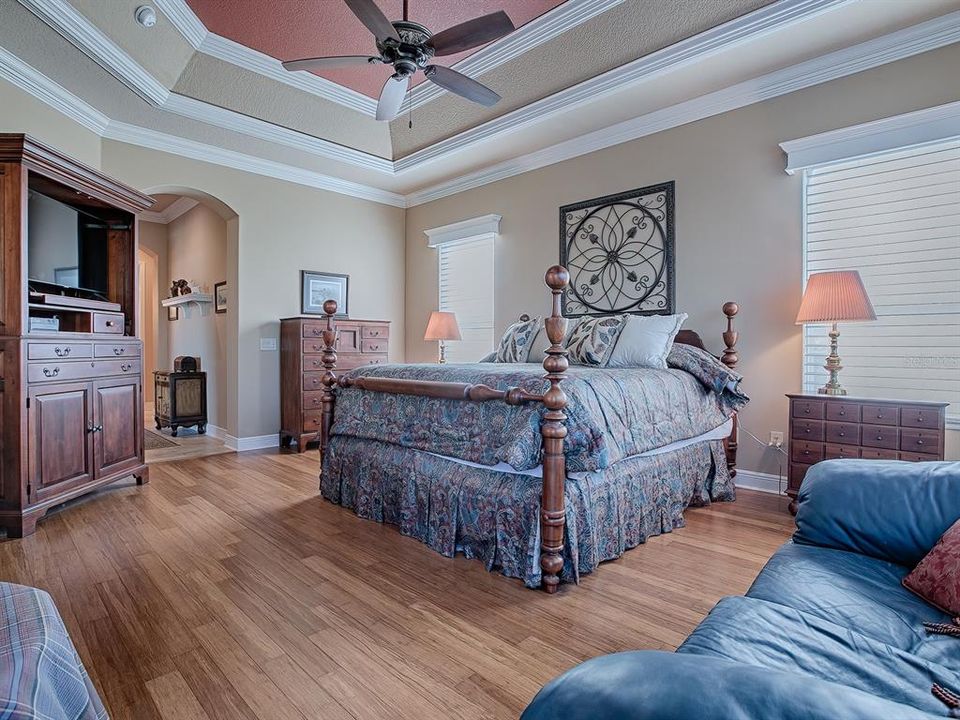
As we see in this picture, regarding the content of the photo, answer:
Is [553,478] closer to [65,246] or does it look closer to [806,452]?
[806,452]

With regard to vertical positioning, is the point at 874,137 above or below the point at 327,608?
above

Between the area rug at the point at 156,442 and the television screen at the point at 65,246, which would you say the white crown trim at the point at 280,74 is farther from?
the area rug at the point at 156,442

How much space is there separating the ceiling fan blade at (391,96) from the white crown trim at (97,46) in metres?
1.78

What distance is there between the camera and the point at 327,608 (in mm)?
2008

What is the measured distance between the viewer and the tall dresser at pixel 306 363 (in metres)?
5.02

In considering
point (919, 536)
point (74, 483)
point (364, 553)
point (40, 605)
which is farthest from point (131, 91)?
point (919, 536)

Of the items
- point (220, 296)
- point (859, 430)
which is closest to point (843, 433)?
point (859, 430)

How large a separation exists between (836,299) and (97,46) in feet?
15.7

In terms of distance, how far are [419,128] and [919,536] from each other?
483 centimetres

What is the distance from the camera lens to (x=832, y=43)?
10.2 ft

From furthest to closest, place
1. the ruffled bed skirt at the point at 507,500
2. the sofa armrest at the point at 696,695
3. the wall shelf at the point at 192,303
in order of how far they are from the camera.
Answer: the wall shelf at the point at 192,303
the ruffled bed skirt at the point at 507,500
the sofa armrest at the point at 696,695

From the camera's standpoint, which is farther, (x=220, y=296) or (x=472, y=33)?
(x=220, y=296)

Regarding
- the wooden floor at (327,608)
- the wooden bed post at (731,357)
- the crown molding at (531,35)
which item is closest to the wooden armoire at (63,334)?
the wooden floor at (327,608)

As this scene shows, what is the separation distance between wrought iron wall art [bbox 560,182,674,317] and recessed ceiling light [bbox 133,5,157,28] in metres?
3.27
